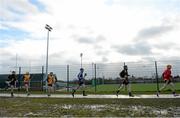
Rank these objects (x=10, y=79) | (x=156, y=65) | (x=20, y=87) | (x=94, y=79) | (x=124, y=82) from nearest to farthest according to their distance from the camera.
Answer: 1. (x=124, y=82)
2. (x=10, y=79)
3. (x=156, y=65)
4. (x=94, y=79)
5. (x=20, y=87)

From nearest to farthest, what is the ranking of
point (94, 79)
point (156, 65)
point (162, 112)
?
point (162, 112) < point (156, 65) < point (94, 79)

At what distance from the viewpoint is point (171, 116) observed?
11766 millimetres

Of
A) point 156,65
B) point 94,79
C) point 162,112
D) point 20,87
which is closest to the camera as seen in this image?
point 162,112

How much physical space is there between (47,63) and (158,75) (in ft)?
38.2

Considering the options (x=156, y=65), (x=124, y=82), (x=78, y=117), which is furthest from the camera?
(x=156, y=65)

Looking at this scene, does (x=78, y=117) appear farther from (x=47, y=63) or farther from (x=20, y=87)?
(x=20, y=87)

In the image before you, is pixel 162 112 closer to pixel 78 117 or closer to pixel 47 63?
pixel 78 117

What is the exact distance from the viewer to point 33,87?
42406mm

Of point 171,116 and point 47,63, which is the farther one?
point 47,63

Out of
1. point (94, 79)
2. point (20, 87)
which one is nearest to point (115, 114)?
point (94, 79)

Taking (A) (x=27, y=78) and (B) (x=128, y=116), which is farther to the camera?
(A) (x=27, y=78)

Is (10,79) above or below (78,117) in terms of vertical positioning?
above

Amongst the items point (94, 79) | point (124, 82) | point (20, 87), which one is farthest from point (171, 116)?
point (20, 87)

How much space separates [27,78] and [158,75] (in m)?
11.8
